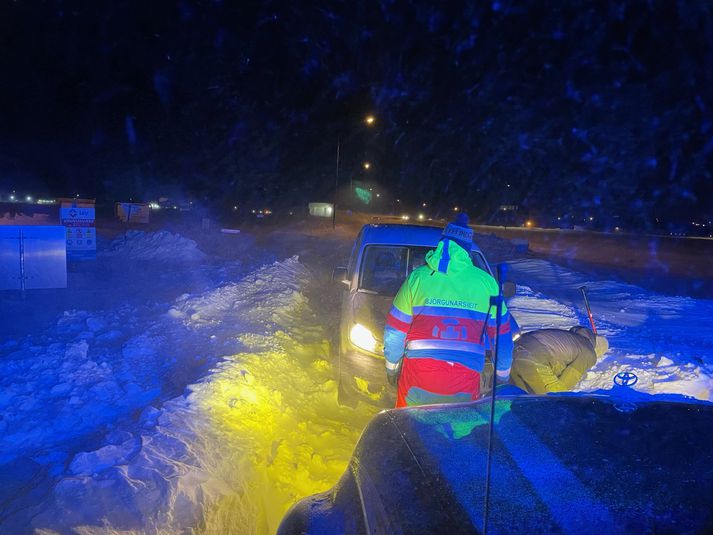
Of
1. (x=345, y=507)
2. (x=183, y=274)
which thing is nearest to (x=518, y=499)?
(x=345, y=507)

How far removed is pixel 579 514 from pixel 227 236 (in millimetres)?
28270

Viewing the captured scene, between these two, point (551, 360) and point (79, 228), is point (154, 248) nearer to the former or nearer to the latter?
point (79, 228)

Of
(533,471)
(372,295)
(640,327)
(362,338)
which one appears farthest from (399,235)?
(640,327)

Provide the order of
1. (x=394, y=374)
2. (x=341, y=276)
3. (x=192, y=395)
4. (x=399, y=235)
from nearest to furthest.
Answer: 1. (x=394, y=374)
2. (x=192, y=395)
3. (x=341, y=276)
4. (x=399, y=235)

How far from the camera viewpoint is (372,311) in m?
5.40

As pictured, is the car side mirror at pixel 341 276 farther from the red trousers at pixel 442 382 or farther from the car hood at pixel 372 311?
the red trousers at pixel 442 382

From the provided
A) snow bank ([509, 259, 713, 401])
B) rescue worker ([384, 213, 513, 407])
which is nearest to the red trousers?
rescue worker ([384, 213, 513, 407])

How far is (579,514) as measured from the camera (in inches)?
67.1

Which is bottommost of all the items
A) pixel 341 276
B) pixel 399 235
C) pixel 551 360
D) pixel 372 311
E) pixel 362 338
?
pixel 551 360

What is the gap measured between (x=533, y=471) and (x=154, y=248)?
63.2 feet

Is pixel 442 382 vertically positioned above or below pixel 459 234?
below

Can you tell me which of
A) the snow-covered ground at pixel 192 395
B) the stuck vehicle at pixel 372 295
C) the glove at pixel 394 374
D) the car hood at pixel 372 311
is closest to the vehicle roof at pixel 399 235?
the stuck vehicle at pixel 372 295

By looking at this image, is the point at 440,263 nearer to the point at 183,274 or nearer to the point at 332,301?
the point at 332,301

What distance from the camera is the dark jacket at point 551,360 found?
5031 millimetres
